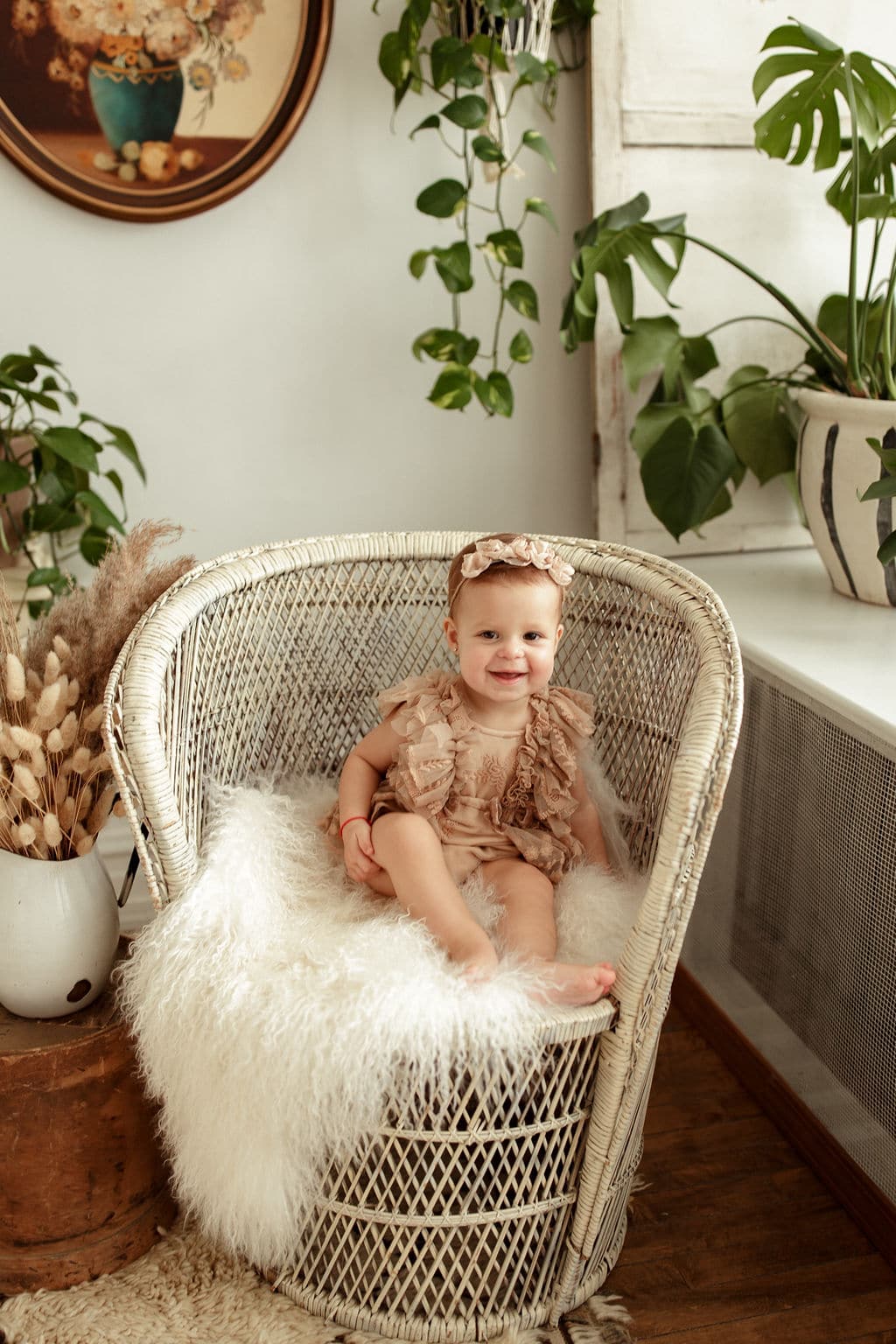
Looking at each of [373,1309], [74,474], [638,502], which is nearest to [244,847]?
[373,1309]

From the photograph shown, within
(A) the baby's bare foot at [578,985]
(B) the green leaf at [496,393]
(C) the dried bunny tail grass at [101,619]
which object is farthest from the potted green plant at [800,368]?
(C) the dried bunny tail grass at [101,619]

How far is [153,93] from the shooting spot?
5.79 ft

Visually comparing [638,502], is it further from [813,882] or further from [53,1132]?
[53,1132]

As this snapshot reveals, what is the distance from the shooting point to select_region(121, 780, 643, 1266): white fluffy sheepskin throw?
3.77 ft

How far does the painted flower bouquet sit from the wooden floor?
1.69 meters

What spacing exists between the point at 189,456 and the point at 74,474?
273 mm

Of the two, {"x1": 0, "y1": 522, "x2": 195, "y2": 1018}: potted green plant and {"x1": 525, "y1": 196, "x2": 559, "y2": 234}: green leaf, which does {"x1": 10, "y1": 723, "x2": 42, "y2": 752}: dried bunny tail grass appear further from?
{"x1": 525, "y1": 196, "x2": 559, "y2": 234}: green leaf

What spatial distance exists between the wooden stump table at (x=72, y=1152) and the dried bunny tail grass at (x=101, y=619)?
42cm

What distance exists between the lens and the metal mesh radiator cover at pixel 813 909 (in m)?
1.42

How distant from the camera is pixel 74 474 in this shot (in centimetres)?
173

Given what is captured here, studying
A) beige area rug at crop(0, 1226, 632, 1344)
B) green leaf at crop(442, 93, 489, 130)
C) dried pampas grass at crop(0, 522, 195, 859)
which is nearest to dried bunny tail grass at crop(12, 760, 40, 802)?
dried pampas grass at crop(0, 522, 195, 859)

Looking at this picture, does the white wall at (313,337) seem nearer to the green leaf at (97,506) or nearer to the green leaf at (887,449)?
the green leaf at (97,506)

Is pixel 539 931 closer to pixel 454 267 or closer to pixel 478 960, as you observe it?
pixel 478 960

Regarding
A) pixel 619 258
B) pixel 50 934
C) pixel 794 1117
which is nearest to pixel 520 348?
pixel 619 258
